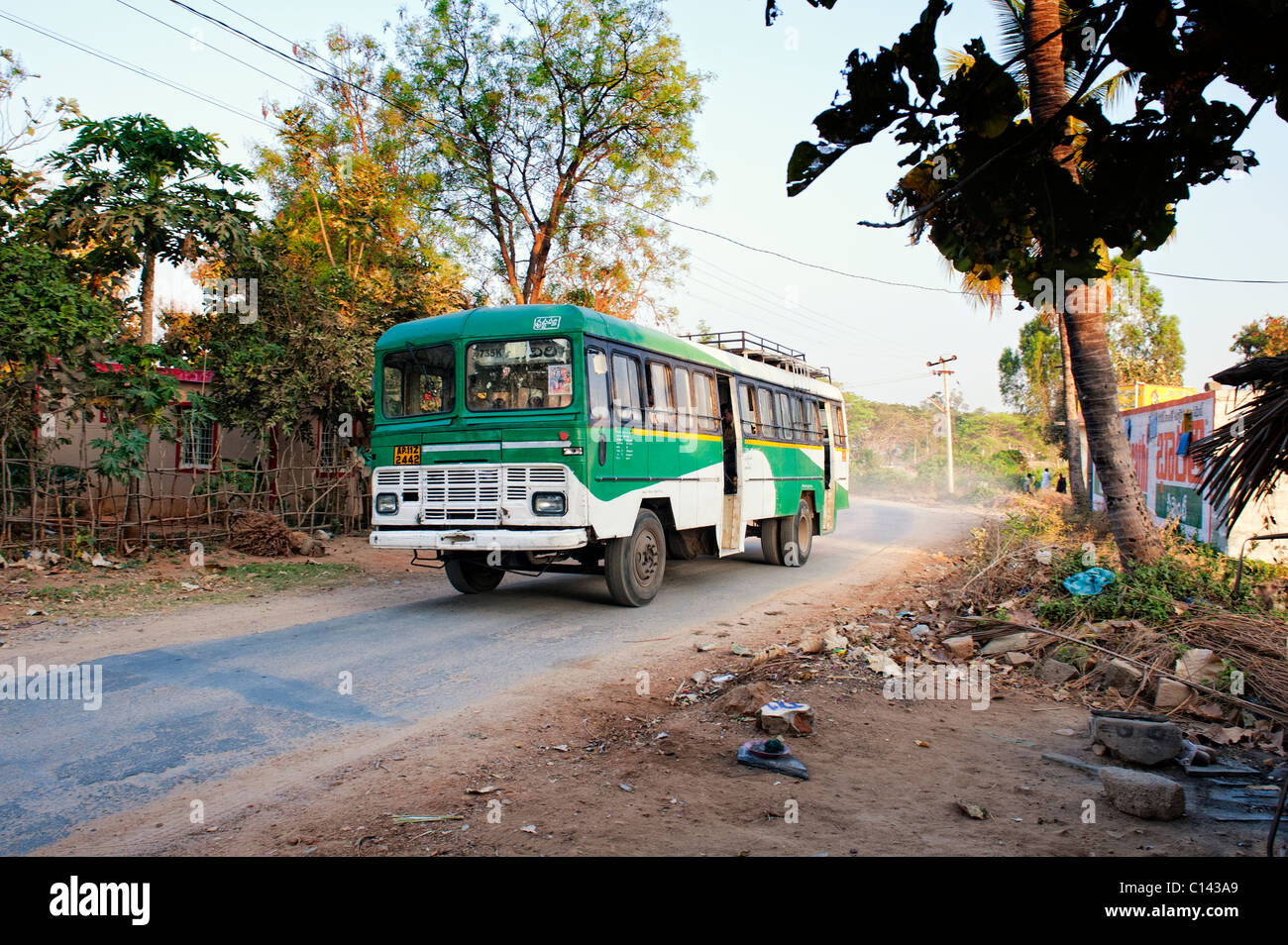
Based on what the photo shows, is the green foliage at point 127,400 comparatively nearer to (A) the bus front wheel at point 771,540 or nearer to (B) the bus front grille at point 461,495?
(B) the bus front grille at point 461,495

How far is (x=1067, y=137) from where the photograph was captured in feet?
9.86

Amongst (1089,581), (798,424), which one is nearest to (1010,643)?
(1089,581)

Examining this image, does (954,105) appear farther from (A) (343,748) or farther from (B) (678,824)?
(A) (343,748)

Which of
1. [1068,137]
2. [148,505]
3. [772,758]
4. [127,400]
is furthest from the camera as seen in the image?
[148,505]

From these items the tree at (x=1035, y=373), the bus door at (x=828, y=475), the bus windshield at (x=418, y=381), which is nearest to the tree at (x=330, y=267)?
the bus windshield at (x=418, y=381)

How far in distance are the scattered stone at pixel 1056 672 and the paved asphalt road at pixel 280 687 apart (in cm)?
342

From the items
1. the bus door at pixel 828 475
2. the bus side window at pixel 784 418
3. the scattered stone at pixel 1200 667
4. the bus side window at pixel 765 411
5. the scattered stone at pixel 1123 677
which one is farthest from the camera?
the bus door at pixel 828 475

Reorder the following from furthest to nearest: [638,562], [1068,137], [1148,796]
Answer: [638,562] < [1148,796] < [1068,137]

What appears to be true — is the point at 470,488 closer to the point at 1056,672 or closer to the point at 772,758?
the point at 772,758

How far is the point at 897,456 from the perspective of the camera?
71000mm

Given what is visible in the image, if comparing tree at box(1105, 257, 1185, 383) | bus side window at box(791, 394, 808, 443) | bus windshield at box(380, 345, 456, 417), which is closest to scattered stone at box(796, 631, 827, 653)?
bus windshield at box(380, 345, 456, 417)

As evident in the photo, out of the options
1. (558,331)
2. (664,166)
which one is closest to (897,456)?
(664,166)

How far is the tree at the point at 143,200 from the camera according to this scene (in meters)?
12.4

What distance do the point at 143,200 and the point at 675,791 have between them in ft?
44.2
